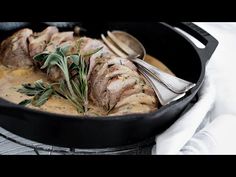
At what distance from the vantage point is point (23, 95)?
1.53 m

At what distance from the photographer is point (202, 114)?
1438 mm

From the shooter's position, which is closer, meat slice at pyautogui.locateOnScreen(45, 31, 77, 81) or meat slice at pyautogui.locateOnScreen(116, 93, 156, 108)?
meat slice at pyautogui.locateOnScreen(116, 93, 156, 108)

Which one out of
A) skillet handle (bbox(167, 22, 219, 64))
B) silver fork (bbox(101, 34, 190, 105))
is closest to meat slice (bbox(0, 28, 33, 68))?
silver fork (bbox(101, 34, 190, 105))

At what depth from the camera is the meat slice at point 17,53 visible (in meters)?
1.74

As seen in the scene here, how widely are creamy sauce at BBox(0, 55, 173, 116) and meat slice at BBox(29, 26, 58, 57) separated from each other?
76 millimetres

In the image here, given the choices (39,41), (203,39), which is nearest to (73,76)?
(39,41)

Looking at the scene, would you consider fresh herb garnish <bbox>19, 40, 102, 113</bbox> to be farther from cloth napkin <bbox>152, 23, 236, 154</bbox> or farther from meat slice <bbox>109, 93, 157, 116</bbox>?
cloth napkin <bbox>152, 23, 236, 154</bbox>

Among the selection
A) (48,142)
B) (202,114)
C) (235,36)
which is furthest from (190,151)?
(235,36)

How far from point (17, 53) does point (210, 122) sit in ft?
2.45

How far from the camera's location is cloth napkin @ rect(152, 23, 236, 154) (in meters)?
1.35

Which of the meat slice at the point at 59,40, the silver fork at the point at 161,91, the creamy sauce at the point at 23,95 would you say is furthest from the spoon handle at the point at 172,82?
the meat slice at the point at 59,40

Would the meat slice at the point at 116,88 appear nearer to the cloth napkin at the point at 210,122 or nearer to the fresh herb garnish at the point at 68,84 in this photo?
the fresh herb garnish at the point at 68,84

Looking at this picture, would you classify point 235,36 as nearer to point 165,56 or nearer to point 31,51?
point 165,56

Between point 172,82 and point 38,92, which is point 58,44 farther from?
point 172,82
